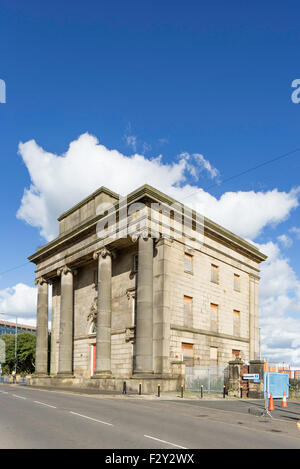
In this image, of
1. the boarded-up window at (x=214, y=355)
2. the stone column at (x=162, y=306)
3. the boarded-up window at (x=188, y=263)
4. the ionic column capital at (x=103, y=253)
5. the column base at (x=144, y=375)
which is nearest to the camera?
the column base at (x=144, y=375)

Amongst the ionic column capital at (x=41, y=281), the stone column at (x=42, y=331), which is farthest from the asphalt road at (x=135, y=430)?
the ionic column capital at (x=41, y=281)

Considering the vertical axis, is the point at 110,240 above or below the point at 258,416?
above

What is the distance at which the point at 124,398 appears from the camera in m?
26.2

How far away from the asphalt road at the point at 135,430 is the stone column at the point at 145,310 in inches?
486

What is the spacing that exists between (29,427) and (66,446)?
10.2 ft

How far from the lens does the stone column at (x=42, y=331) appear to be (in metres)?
45.7

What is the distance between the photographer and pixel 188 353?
35031mm

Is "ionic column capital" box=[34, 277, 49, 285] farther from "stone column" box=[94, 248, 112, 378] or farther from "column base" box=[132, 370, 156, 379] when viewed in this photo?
"column base" box=[132, 370, 156, 379]

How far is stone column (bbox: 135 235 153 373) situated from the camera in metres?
30.8

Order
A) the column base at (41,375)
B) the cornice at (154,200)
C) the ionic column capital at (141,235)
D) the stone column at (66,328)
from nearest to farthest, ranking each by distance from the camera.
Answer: the ionic column capital at (141,235), the cornice at (154,200), the stone column at (66,328), the column base at (41,375)

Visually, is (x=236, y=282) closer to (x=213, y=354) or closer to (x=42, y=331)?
(x=213, y=354)

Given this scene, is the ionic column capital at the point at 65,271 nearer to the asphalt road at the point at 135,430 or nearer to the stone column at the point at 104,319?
the stone column at the point at 104,319
